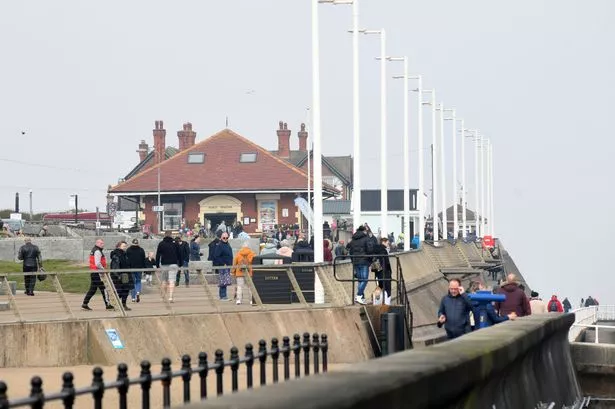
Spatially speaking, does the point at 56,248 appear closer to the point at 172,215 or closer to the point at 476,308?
the point at 476,308

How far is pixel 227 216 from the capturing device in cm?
12338

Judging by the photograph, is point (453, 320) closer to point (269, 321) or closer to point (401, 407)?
point (269, 321)

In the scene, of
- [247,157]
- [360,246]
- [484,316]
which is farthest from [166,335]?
[247,157]

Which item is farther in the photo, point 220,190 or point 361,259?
point 220,190

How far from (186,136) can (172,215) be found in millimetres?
19578

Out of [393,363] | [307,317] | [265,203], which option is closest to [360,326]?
[307,317]

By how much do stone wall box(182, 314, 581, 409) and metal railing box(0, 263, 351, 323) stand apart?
12.0 meters

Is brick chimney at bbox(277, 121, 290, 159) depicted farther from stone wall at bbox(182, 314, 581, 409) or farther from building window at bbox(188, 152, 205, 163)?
stone wall at bbox(182, 314, 581, 409)

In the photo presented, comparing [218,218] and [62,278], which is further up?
[218,218]

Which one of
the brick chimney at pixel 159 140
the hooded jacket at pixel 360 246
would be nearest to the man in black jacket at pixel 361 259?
the hooded jacket at pixel 360 246

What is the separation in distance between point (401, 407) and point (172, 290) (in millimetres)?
22684

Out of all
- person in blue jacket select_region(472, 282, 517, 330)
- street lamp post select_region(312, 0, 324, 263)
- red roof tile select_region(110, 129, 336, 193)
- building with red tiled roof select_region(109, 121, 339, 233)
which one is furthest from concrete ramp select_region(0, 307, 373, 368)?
red roof tile select_region(110, 129, 336, 193)

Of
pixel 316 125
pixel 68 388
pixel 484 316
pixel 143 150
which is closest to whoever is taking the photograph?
pixel 68 388

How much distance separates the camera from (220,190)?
12344cm
